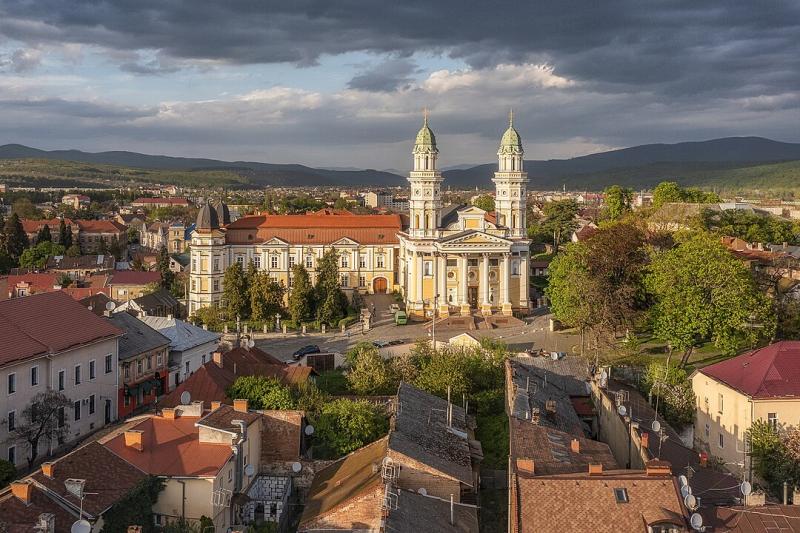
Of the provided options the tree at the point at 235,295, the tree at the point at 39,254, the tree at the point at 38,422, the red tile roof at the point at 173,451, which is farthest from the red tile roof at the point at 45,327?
the tree at the point at 39,254

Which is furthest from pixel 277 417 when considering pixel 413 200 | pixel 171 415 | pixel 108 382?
pixel 413 200

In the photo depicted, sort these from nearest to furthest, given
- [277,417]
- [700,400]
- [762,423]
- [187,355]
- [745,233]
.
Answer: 1. [277,417]
2. [762,423]
3. [700,400]
4. [187,355]
5. [745,233]

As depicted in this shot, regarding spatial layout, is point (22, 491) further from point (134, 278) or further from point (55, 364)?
point (134, 278)

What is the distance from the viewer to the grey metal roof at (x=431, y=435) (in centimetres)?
2614

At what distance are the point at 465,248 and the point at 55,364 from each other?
4260 centimetres

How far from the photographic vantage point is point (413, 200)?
7569 cm

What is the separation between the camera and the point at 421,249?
74.2m

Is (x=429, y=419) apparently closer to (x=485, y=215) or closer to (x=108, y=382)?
(x=108, y=382)

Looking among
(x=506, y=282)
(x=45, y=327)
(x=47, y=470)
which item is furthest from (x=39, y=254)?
(x=47, y=470)

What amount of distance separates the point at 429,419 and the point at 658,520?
1218 centimetres

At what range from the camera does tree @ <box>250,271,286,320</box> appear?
69.2m

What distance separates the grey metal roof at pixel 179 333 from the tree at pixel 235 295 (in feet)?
53.0

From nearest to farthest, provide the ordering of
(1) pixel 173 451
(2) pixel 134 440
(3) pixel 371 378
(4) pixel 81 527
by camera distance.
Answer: (4) pixel 81 527 < (1) pixel 173 451 < (2) pixel 134 440 < (3) pixel 371 378

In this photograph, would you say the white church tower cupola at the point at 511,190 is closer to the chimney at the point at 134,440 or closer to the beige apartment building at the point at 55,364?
the beige apartment building at the point at 55,364
